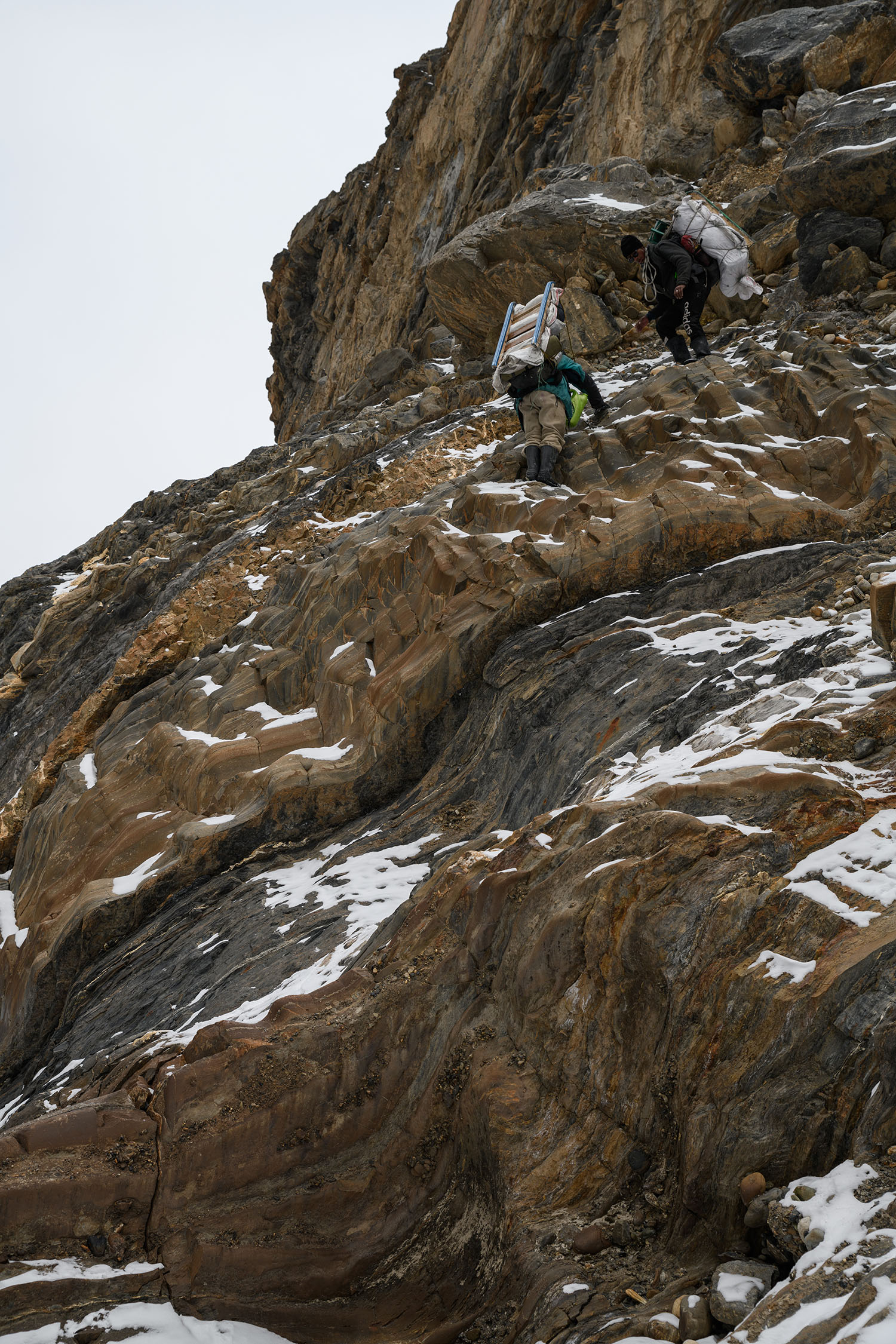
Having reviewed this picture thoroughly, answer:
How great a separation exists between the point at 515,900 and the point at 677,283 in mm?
10900

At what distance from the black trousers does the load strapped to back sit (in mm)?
1636

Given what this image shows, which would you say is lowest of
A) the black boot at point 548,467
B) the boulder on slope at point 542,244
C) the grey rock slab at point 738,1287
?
the grey rock slab at point 738,1287

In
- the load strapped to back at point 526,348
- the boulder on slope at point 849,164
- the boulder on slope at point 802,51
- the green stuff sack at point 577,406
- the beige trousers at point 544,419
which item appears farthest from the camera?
the boulder on slope at point 802,51

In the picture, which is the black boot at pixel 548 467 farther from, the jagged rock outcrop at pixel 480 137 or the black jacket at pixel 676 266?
the jagged rock outcrop at pixel 480 137

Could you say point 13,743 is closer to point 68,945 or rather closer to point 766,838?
point 68,945

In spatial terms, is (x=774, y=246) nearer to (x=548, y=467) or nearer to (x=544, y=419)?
(x=544, y=419)

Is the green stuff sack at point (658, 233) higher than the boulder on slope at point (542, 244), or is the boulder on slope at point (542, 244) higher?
the boulder on slope at point (542, 244)

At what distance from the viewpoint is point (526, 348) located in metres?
12.8

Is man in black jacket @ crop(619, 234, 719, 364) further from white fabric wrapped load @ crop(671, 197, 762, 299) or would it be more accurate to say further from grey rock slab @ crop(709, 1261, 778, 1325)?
grey rock slab @ crop(709, 1261, 778, 1325)

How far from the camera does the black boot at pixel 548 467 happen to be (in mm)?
11719

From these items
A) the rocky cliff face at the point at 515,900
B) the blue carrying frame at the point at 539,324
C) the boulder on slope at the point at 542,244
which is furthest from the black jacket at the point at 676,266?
the boulder on slope at the point at 542,244

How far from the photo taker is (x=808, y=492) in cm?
1009

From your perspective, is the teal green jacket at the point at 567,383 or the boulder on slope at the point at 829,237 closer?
the teal green jacket at the point at 567,383

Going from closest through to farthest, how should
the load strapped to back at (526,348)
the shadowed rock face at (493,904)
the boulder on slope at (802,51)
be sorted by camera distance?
the shadowed rock face at (493,904) → the load strapped to back at (526,348) → the boulder on slope at (802,51)
